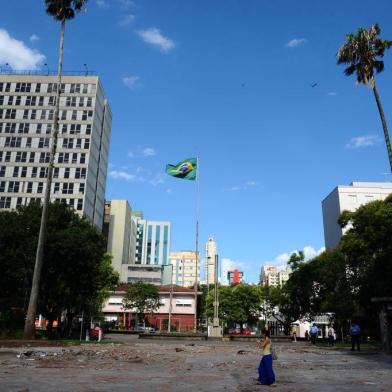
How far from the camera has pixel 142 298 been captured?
238ft

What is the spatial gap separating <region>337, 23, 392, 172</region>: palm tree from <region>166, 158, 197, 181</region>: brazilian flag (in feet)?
70.2

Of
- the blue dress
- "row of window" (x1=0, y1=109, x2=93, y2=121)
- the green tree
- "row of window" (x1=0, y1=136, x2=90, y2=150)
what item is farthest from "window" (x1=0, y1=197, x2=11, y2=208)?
the blue dress

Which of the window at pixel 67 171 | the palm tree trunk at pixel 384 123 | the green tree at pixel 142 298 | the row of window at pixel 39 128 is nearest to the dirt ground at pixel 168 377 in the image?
the palm tree trunk at pixel 384 123

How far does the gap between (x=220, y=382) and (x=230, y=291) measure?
67.7m

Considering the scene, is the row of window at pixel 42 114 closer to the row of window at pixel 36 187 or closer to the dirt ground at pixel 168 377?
the row of window at pixel 36 187

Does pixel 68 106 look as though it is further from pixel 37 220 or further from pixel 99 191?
pixel 37 220

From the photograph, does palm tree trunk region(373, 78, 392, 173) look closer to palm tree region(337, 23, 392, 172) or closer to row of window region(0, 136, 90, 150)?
palm tree region(337, 23, 392, 172)

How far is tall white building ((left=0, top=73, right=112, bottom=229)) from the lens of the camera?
88.1 meters

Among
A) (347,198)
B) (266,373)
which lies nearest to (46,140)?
(347,198)

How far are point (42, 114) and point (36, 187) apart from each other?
1540cm

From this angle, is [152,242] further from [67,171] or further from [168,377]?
[168,377]

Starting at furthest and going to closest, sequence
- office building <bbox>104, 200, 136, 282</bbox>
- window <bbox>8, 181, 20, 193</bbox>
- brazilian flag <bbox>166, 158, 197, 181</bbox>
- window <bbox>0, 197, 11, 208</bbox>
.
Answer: office building <bbox>104, 200, 136, 282</bbox>
window <bbox>8, 181, 20, 193</bbox>
window <bbox>0, 197, 11, 208</bbox>
brazilian flag <bbox>166, 158, 197, 181</bbox>

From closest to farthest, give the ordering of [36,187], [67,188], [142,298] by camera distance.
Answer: [142,298] → [36,187] → [67,188]

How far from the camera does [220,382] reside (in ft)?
36.8
